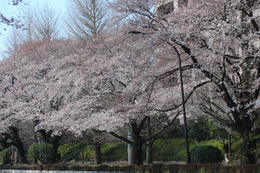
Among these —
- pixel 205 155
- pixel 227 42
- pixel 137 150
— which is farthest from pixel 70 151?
pixel 227 42

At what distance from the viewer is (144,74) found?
14.3 meters

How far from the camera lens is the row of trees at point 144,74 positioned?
38.9ft

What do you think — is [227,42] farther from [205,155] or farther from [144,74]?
[205,155]

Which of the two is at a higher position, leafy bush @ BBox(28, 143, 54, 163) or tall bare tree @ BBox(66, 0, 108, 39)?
tall bare tree @ BBox(66, 0, 108, 39)

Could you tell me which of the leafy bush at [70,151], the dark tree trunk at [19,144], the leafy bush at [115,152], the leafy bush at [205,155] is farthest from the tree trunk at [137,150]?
the leafy bush at [70,151]

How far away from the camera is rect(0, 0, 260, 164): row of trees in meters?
11.9

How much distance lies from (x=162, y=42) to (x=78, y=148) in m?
24.4

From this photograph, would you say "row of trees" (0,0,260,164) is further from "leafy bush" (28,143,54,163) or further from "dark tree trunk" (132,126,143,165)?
"leafy bush" (28,143,54,163)

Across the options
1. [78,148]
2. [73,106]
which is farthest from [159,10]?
[78,148]

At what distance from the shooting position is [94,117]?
16.7 meters

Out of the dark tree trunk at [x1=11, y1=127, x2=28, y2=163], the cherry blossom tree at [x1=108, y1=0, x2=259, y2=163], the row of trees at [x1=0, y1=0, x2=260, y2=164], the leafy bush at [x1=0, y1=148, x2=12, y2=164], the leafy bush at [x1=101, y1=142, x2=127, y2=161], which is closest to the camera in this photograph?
the cherry blossom tree at [x1=108, y1=0, x2=259, y2=163]

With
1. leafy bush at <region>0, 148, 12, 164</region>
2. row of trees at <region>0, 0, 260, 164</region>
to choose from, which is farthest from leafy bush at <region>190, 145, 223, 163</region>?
leafy bush at <region>0, 148, 12, 164</region>

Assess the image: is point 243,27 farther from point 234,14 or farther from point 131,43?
point 131,43

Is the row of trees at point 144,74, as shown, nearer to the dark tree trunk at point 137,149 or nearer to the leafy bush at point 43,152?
the dark tree trunk at point 137,149
